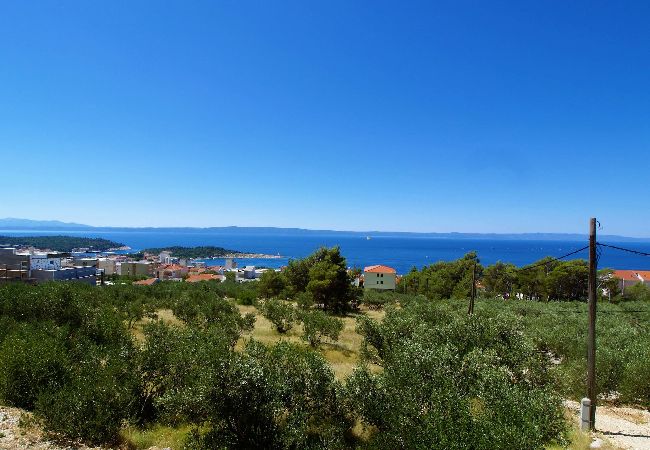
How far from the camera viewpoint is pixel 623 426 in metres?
13.4

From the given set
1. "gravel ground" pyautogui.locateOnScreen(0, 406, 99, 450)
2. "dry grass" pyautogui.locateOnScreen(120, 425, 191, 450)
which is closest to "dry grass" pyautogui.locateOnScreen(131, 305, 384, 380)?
"dry grass" pyautogui.locateOnScreen(120, 425, 191, 450)

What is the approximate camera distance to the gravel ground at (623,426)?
11.9m

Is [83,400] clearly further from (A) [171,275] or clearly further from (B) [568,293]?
(A) [171,275]

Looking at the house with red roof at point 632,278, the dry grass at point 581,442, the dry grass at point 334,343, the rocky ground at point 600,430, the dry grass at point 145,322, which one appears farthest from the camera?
the house with red roof at point 632,278

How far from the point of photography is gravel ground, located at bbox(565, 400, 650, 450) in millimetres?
11925

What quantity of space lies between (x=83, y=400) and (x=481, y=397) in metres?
10.9

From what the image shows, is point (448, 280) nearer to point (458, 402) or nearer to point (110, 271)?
point (458, 402)

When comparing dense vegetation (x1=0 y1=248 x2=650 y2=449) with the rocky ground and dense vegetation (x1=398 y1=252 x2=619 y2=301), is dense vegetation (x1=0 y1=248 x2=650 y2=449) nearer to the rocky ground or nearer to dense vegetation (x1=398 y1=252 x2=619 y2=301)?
the rocky ground

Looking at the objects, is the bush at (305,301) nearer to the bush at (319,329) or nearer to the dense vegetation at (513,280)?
the bush at (319,329)

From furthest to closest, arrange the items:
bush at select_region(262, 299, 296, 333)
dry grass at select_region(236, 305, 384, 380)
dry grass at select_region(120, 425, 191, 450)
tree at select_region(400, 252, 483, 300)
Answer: tree at select_region(400, 252, 483, 300) → bush at select_region(262, 299, 296, 333) → dry grass at select_region(236, 305, 384, 380) → dry grass at select_region(120, 425, 191, 450)

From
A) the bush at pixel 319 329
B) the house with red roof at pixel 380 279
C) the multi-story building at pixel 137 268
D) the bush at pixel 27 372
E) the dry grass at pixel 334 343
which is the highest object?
the bush at pixel 27 372

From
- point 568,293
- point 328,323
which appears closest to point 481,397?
point 328,323

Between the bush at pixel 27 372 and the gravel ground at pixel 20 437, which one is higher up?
the bush at pixel 27 372

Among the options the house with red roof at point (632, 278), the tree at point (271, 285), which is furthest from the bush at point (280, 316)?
the house with red roof at point (632, 278)
